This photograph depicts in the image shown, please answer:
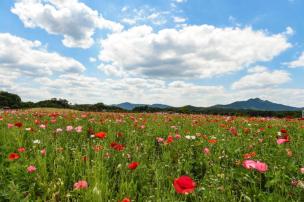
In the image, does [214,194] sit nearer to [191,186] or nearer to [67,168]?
[191,186]

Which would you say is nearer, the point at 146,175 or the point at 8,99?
the point at 146,175

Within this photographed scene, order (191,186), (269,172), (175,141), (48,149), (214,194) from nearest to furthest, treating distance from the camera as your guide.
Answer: (191,186) < (214,194) < (269,172) < (48,149) < (175,141)

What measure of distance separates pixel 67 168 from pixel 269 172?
8.16 ft

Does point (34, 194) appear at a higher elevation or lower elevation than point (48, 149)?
lower

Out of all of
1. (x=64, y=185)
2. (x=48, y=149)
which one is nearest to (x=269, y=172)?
(x=64, y=185)

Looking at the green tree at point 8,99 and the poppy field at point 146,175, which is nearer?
the poppy field at point 146,175

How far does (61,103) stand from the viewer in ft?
164

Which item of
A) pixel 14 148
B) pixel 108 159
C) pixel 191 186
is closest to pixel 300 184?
pixel 191 186

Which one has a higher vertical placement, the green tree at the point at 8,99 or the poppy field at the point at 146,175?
the green tree at the point at 8,99

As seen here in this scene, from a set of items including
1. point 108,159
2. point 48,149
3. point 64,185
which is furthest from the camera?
point 48,149

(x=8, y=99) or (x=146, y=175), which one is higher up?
(x=8, y=99)

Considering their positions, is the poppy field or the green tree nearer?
the poppy field

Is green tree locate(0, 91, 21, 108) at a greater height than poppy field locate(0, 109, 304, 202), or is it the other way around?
green tree locate(0, 91, 21, 108)

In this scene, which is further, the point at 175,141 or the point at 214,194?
the point at 175,141
